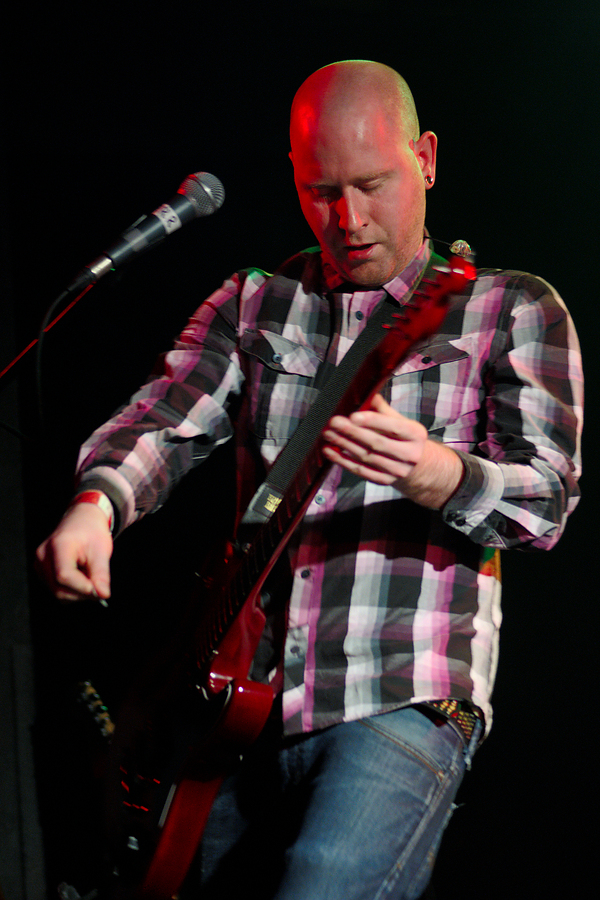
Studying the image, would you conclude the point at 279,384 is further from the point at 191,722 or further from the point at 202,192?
the point at 191,722

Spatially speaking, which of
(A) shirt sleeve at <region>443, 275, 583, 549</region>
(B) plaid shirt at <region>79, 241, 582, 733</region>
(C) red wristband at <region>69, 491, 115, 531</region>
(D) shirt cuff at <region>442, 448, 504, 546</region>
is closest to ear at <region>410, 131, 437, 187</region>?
(B) plaid shirt at <region>79, 241, 582, 733</region>

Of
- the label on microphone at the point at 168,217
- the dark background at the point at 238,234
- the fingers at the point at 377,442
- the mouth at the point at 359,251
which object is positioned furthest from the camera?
the dark background at the point at 238,234

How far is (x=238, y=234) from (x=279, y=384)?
84 cm

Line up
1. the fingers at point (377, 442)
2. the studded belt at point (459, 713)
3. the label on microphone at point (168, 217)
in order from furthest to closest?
the label on microphone at point (168, 217) < the studded belt at point (459, 713) < the fingers at point (377, 442)

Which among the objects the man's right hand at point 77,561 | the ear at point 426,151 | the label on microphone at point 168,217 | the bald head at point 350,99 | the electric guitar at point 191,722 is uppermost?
the bald head at point 350,99

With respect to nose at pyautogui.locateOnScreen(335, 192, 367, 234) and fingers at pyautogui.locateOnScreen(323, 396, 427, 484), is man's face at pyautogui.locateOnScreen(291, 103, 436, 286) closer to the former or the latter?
nose at pyautogui.locateOnScreen(335, 192, 367, 234)

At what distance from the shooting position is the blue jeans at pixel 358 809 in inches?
40.5

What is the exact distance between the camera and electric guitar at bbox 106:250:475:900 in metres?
1.20

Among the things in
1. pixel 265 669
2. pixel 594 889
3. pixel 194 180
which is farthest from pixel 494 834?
pixel 194 180

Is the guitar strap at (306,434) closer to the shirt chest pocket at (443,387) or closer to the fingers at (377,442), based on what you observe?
the shirt chest pocket at (443,387)

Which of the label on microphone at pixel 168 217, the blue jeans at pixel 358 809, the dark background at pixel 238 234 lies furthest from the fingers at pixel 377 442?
the dark background at pixel 238 234

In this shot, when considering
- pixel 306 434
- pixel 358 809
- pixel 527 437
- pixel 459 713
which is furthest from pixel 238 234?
pixel 358 809

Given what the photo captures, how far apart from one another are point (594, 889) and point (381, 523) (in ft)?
4.20

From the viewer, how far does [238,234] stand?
82.5 inches
